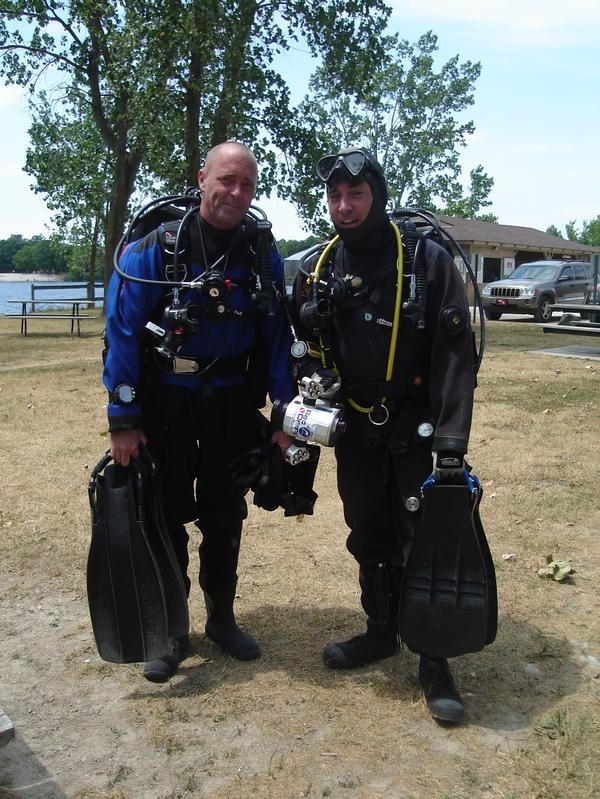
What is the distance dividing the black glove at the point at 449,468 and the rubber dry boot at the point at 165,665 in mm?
1219

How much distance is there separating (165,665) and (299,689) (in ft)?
1.81

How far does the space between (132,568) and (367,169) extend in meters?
1.71

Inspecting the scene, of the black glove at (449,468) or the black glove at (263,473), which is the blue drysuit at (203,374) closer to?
the black glove at (263,473)

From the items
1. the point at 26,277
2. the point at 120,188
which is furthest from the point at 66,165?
the point at 26,277

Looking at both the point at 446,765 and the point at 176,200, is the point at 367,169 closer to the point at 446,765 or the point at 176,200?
the point at 176,200

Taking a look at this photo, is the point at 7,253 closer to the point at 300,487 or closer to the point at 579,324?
the point at 579,324

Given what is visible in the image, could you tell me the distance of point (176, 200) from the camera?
3.20 meters

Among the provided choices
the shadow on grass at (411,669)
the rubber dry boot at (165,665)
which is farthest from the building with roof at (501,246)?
the rubber dry boot at (165,665)

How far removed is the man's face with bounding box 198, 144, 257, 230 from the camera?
2.95 meters

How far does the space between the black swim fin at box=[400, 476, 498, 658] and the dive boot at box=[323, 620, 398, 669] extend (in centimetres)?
40

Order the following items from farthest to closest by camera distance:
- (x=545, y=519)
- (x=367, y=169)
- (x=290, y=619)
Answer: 1. (x=545, y=519)
2. (x=290, y=619)
3. (x=367, y=169)

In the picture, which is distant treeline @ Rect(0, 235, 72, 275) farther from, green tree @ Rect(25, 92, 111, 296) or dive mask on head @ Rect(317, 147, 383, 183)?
dive mask on head @ Rect(317, 147, 383, 183)

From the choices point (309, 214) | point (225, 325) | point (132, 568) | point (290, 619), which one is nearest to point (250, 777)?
point (132, 568)

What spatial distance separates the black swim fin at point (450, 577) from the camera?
8.98ft
